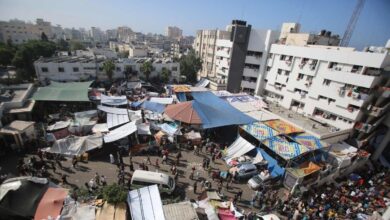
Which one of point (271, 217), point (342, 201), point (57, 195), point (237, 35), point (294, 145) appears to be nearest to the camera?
point (57, 195)

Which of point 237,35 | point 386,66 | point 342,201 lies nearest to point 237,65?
point 237,35

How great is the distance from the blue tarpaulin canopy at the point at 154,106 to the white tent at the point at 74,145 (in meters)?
8.13

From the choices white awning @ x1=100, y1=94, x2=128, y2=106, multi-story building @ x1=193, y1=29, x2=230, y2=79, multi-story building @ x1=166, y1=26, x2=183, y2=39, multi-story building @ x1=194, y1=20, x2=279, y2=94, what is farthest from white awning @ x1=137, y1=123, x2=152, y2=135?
multi-story building @ x1=166, y1=26, x2=183, y2=39

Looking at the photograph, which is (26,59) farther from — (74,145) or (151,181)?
(151,181)

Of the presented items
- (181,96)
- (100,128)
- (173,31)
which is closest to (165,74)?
(181,96)

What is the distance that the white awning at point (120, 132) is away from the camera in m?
17.8

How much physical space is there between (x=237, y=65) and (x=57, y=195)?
30954 millimetres

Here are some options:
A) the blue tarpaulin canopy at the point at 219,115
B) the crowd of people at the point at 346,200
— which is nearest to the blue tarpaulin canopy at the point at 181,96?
the blue tarpaulin canopy at the point at 219,115

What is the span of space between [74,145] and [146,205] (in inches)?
367

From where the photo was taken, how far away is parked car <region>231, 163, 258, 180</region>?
16.5m

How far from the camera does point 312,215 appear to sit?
46.2 ft

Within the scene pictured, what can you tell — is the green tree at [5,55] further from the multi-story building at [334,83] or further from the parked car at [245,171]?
the multi-story building at [334,83]

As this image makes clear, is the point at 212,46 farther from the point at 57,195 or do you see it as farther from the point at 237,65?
the point at 57,195

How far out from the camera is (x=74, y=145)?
16.4 metres
